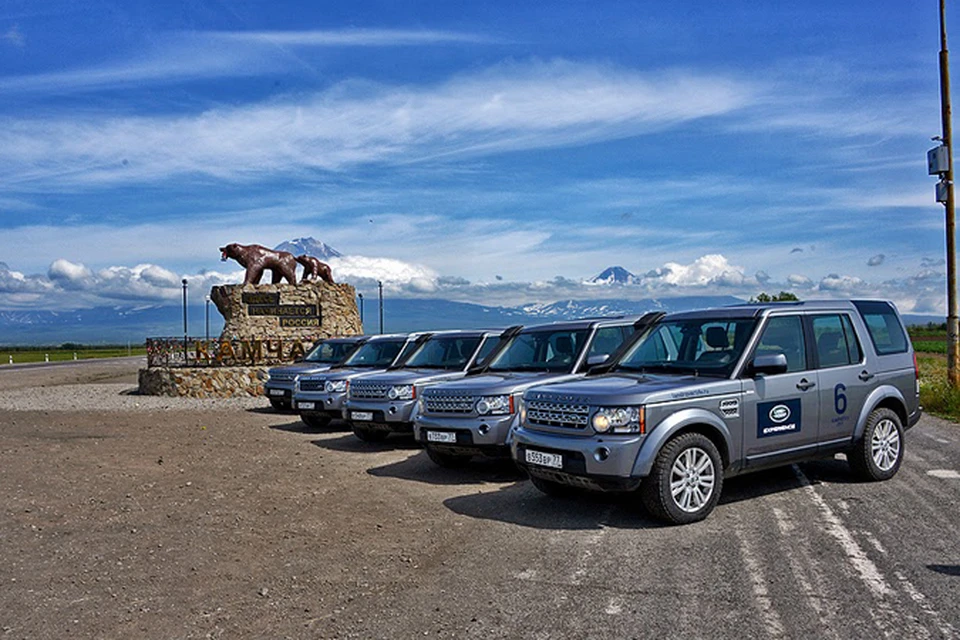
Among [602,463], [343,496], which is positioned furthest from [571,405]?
[343,496]

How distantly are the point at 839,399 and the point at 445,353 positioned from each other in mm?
6477

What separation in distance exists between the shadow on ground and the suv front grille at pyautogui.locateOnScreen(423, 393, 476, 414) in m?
0.82

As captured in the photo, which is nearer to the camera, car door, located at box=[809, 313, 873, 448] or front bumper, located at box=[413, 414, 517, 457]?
car door, located at box=[809, 313, 873, 448]

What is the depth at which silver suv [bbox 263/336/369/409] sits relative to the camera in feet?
57.3

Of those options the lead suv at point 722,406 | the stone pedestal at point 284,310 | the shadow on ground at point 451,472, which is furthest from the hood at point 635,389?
the stone pedestal at point 284,310

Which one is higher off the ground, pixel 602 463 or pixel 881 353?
pixel 881 353

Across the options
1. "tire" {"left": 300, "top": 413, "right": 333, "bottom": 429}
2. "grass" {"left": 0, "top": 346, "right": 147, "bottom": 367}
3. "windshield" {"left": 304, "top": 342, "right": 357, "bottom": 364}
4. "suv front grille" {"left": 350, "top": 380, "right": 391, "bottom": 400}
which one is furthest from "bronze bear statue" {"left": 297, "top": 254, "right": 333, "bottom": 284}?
"grass" {"left": 0, "top": 346, "right": 147, "bottom": 367}

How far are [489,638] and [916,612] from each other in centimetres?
251

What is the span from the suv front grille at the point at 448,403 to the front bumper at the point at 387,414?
5.40 ft

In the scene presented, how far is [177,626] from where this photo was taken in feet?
16.1

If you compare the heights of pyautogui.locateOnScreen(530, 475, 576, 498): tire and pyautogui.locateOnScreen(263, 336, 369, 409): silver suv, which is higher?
pyautogui.locateOnScreen(263, 336, 369, 409): silver suv

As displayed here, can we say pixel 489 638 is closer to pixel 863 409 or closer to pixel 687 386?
pixel 687 386

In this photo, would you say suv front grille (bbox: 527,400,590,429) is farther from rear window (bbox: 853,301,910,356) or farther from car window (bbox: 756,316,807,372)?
rear window (bbox: 853,301,910,356)

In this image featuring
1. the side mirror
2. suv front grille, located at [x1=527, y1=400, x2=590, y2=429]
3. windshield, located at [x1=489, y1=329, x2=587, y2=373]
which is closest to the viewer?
suv front grille, located at [x1=527, y1=400, x2=590, y2=429]
